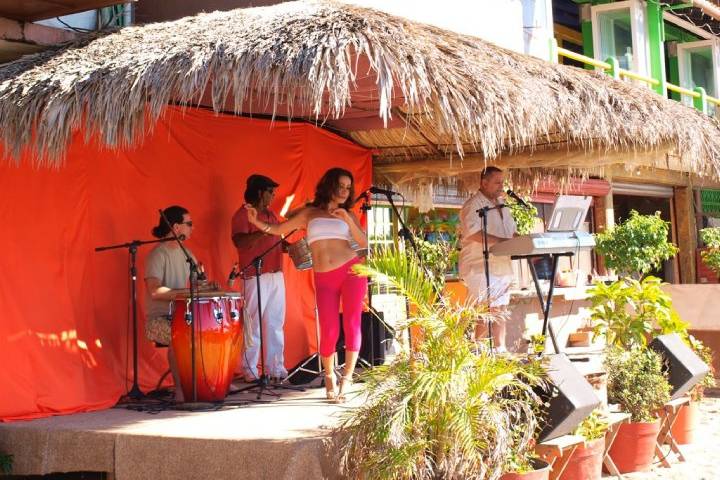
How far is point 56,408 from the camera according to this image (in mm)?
6289

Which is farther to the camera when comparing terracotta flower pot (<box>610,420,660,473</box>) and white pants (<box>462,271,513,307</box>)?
white pants (<box>462,271,513,307</box>)

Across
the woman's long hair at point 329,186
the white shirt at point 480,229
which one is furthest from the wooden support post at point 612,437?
the woman's long hair at point 329,186

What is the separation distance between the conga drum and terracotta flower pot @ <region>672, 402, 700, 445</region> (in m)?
3.58

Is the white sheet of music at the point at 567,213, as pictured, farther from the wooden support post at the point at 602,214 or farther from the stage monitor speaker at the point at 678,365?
the wooden support post at the point at 602,214

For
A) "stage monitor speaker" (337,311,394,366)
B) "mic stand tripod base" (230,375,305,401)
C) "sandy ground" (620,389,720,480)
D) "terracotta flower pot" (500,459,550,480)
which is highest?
"stage monitor speaker" (337,311,394,366)

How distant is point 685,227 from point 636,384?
1216 centimetres

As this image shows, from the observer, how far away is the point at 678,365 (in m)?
7.33

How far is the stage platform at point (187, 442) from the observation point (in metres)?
4.98

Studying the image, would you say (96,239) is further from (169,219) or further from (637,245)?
(637,245)

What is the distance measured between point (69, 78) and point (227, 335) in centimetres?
189

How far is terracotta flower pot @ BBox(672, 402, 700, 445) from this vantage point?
763 cm

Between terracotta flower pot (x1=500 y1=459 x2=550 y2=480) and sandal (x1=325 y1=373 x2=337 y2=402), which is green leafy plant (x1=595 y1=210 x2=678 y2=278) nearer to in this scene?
sandal (x1=325 y1=373 x2=337 y2=402)

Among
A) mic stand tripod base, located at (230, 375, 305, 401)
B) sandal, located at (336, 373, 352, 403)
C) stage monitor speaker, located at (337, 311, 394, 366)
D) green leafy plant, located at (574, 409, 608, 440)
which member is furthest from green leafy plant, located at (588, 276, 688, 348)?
mic stand tripod base, located at (230, 375, 305, 401)

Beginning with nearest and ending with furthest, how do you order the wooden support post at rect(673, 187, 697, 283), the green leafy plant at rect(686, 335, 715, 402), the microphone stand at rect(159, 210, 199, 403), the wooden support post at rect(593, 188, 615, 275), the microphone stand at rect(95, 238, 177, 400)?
the microphone stand at rect(159, 210, 199, 403)
the microphone stand at rect(95, 238, 177, 400)
the green leafy plant at rect(686, 335, 715, 402)
the wooden support post at rect(593, 188, 615, 275)
the wooden support post at rect(673, 187, 697, 283)
